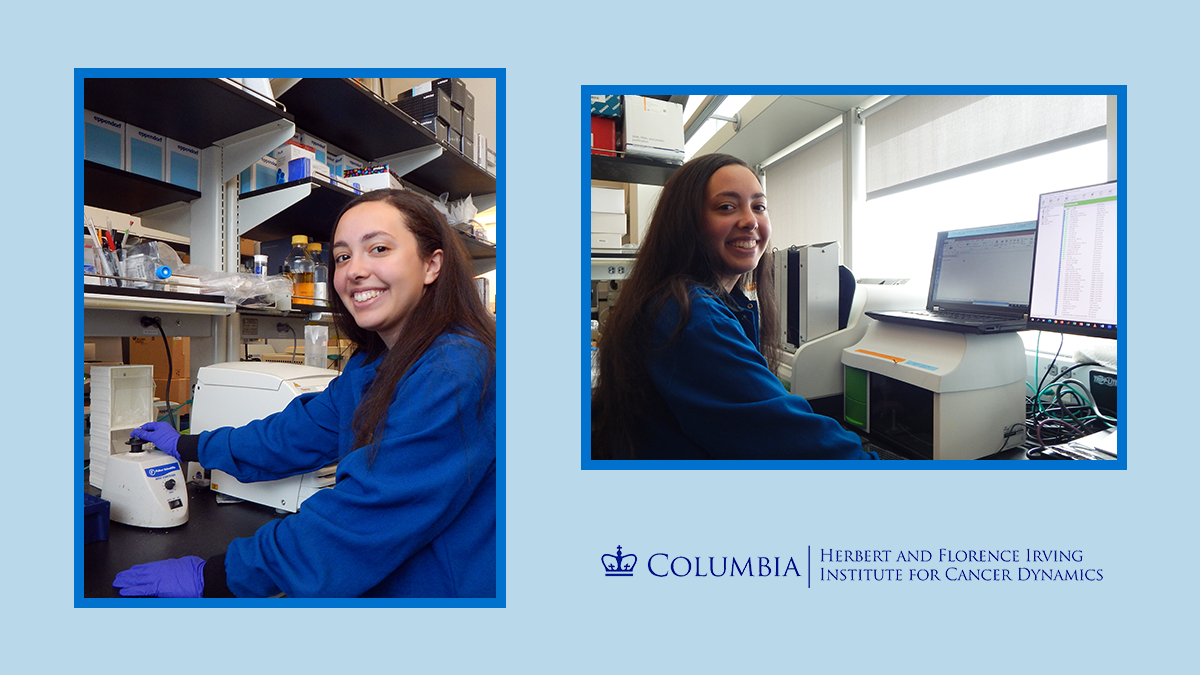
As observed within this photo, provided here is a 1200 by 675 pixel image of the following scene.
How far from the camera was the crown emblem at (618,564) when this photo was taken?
3.44 ft

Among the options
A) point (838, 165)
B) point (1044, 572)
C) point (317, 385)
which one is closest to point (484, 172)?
point (317, 385)

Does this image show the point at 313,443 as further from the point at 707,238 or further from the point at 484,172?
the point at 484,172

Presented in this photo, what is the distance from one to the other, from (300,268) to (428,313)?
0.92 m

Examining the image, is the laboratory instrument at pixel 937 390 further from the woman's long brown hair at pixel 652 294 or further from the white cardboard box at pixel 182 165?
the white cardboard box at pixel 182 165

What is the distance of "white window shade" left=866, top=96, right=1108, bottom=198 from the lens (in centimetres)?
102

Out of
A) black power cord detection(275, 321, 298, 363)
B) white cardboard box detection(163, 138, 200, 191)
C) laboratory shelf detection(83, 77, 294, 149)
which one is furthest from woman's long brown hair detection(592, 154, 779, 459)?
white cardboard box detection(163, 138, 200, 191)

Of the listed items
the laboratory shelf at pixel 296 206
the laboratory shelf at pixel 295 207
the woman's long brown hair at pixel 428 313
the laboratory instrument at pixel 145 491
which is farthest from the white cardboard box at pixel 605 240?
the laboratory instrument at pixel 145 491

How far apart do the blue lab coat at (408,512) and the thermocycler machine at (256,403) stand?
169 millimetres

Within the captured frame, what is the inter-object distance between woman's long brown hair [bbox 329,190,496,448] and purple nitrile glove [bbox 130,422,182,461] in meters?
0.45

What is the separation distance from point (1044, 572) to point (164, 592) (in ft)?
5.29

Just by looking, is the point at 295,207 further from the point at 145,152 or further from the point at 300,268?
the point at 145,152

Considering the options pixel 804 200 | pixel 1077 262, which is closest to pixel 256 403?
pixel 804 200

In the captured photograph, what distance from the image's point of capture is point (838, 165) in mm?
1089

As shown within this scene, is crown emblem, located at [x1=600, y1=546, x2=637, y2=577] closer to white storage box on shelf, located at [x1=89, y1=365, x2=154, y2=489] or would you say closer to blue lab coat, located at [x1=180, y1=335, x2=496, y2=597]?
blue lab coat, located at [x1=180, y1=335, x2=496, y2=597]
